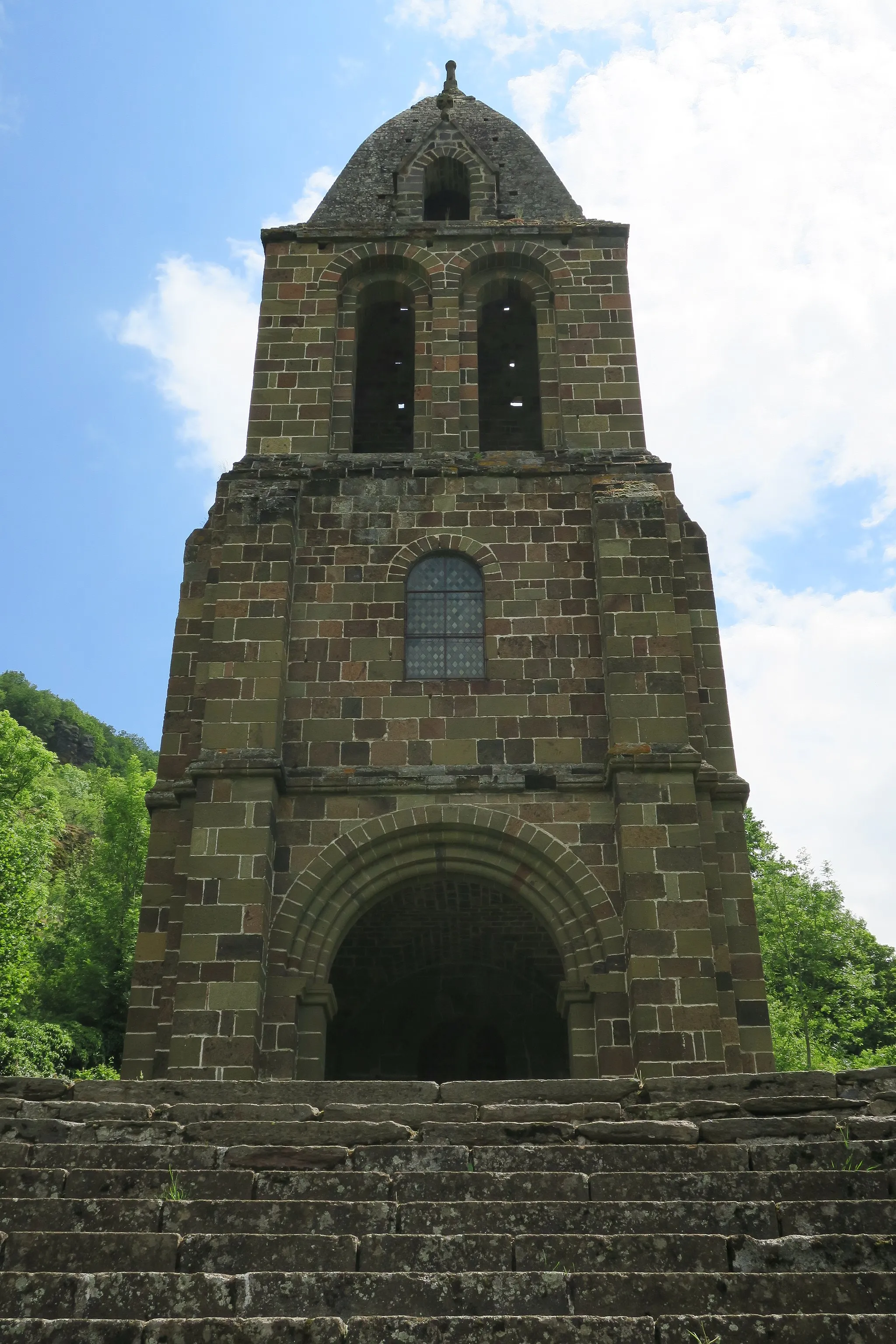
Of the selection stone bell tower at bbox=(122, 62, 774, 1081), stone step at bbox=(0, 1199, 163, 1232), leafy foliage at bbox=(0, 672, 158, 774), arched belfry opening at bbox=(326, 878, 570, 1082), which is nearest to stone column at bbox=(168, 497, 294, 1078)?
stone bell tower at bbox=(122, 62, 774, 1081)

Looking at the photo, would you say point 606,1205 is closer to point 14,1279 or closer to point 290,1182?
point 290,1182

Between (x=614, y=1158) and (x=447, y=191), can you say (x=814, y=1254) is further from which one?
(x=447, y=191)

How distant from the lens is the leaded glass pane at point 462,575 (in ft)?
48.1

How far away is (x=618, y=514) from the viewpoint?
14.6m

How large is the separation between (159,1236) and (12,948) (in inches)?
803

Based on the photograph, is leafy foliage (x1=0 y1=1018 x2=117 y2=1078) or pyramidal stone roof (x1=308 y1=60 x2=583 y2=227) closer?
pyramidal stone roof (x1=308 y1=60 x2=583 y2=227)

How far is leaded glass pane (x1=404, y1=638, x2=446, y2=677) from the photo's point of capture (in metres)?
14.0

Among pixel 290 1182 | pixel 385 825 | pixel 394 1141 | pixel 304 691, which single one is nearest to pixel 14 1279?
pixel 290 1182

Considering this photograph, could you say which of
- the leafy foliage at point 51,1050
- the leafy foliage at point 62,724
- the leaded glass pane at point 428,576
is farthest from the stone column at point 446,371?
the leafy foliage at point 62,724

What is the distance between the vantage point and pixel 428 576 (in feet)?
48.4

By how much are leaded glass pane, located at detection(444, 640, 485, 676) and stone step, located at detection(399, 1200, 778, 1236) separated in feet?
28.3

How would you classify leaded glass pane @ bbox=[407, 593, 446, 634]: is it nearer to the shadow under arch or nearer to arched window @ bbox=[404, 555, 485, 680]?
arched window @ bbox=[404, 555, 485, 680]

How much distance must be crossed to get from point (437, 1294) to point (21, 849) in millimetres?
24801

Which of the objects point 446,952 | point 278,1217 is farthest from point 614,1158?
point 446,952
